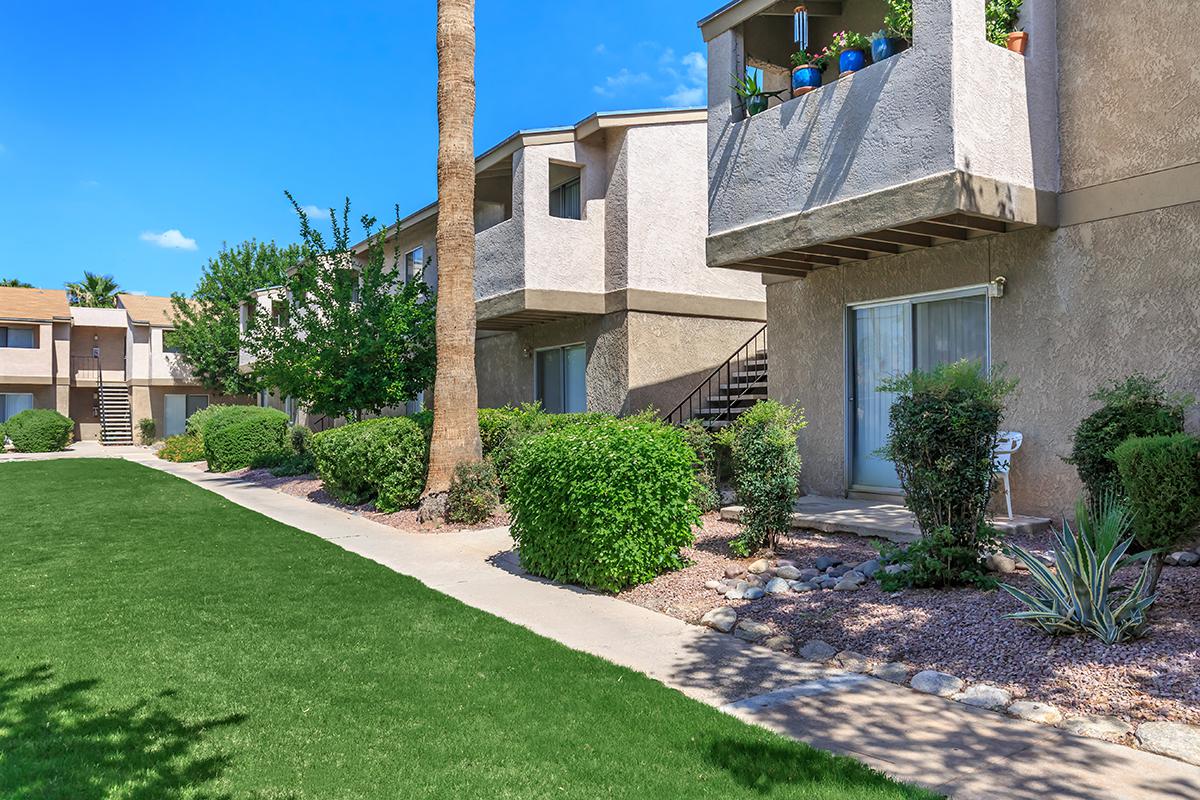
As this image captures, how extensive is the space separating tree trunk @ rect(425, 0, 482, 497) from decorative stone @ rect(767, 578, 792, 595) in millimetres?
5968

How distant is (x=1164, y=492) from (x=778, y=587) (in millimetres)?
2880

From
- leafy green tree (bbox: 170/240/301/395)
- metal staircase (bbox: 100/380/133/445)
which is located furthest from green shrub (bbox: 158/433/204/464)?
metal staircase (bbox: 100/380/133/445)

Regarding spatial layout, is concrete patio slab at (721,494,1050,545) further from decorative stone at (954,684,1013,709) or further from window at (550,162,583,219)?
window at (550,162,583,219)

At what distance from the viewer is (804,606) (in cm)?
651

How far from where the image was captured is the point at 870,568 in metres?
7.25

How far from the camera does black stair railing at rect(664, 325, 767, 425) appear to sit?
1380 centimetres

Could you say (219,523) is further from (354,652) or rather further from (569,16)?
(569,16)

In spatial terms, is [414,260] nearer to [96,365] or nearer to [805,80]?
[805,80]

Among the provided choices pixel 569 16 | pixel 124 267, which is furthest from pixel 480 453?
pixel 124 267

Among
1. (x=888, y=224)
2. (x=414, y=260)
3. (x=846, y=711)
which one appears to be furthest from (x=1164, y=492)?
(x=414, y=260)

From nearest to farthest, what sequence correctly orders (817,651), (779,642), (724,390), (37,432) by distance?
(817,651)
(779,642)
(724,390)
(37,432)

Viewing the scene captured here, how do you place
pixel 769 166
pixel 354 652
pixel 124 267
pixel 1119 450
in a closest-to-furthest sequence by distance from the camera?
pixel 354 652
pixel 1119 450
pixel 769 166
pixel 124 267

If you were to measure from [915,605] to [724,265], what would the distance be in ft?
19.1

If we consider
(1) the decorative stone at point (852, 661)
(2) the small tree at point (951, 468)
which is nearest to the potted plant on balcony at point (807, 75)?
(2) the small tree at point (951, 468)
